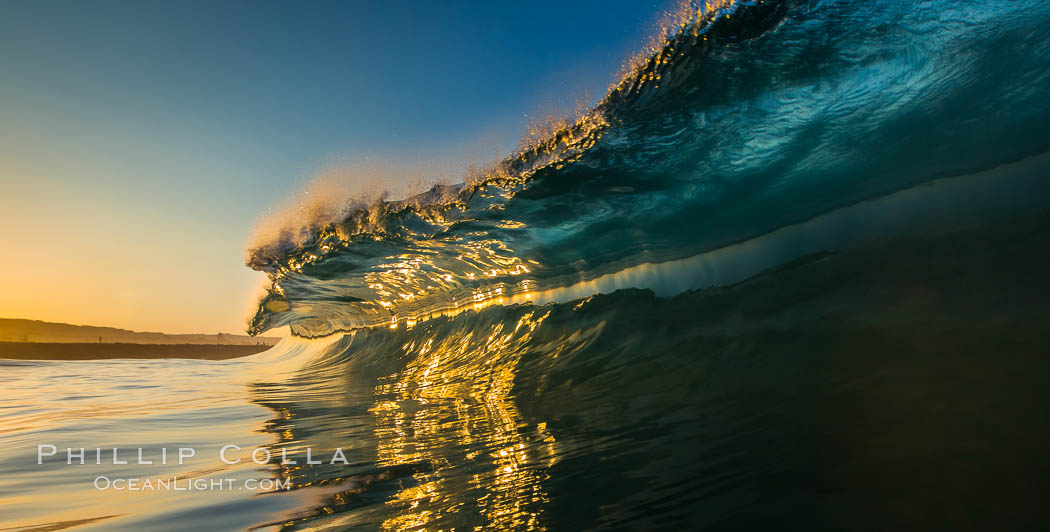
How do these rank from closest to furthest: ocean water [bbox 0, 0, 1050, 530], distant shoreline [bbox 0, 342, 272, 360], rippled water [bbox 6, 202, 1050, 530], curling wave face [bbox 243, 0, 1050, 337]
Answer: rippled water [bbox 6, 202, 1050, 530] < ocean water [bbox 0, 0, 1050, 530] < curling wave face [bbox 243, 0, 1050, 337] < distant shoreline [bbox 0, 342, 272, 360]

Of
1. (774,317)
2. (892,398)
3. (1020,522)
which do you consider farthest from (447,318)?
(1020,522)

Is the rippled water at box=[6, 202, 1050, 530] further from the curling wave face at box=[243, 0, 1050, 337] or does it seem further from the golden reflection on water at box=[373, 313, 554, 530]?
the curling wave face at box=[243, 0, 1050, 337]

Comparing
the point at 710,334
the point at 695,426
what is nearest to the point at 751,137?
the point at 710,334

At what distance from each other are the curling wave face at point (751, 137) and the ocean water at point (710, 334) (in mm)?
20

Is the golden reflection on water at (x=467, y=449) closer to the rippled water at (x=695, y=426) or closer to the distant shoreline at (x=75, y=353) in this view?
the rippled water at (x=695, y=426)

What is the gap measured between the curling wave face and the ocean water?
0.02 meters

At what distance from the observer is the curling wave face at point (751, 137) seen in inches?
124

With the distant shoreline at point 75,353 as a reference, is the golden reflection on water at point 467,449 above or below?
below

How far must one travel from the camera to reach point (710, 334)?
12.0 feet

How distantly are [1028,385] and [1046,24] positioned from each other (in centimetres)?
267

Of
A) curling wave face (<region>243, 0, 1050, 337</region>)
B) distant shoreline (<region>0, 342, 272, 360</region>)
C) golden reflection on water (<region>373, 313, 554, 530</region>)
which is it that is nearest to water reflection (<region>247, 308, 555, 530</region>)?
golden reflection on water (<region>373, 313, 554, 530</region>)

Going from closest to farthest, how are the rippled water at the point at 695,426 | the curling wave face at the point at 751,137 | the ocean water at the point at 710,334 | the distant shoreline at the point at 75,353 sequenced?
1. the rippled water at the point at 695,426
2. the ocean water at the point at 710,334
3. the curling wave face at the point at 751,137
4. the distant shoreline at the point at 75,353

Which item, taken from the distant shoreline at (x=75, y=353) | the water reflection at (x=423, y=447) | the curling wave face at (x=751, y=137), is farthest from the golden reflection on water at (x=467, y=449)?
the distant shoreline at (x=75, y=353)

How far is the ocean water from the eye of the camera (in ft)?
4.50
